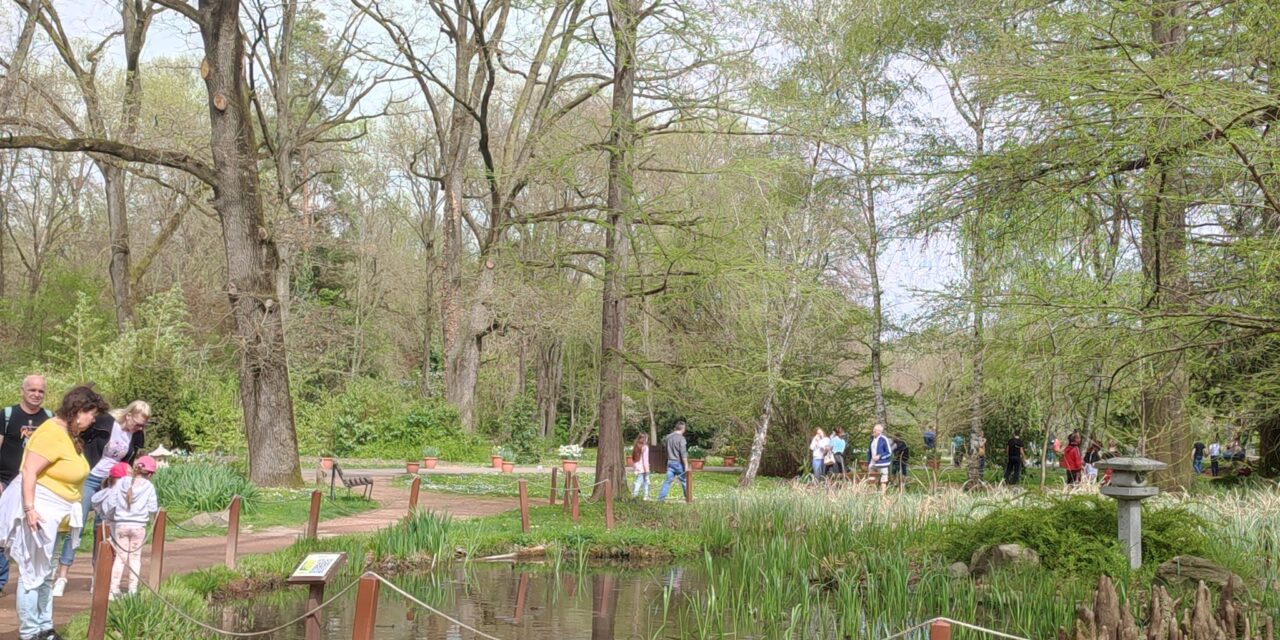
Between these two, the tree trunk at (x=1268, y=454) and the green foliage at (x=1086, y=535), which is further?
the tree trunk at (x=1268, y=454)

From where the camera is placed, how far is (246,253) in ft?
59.3

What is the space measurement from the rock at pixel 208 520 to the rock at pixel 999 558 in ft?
28.2

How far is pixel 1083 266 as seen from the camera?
35.3 feet

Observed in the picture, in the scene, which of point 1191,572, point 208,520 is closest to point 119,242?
point 208,520

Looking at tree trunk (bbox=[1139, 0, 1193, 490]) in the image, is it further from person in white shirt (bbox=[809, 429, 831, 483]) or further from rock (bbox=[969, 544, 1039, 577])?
person in white shirt (bbox=[809, 429, 831, 483])

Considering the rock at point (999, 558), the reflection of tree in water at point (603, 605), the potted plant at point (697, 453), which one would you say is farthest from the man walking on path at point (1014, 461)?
the rock at point (999, 558)

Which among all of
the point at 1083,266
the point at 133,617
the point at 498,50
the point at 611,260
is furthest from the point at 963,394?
the point at 133,617

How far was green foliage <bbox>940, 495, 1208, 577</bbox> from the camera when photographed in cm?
980

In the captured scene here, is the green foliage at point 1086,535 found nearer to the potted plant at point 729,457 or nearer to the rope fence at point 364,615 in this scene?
the rope fence at point 364,615

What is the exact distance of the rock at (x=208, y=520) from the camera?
537 inches

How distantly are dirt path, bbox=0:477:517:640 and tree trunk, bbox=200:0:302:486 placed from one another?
2179mm

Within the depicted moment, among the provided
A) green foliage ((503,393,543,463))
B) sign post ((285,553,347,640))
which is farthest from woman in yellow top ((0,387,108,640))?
green foliage ((503,393,543,463))

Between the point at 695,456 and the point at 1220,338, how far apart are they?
30521 mm

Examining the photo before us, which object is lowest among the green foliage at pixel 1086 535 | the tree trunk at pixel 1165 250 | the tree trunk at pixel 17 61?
the green foliage at pixel 1086 535
